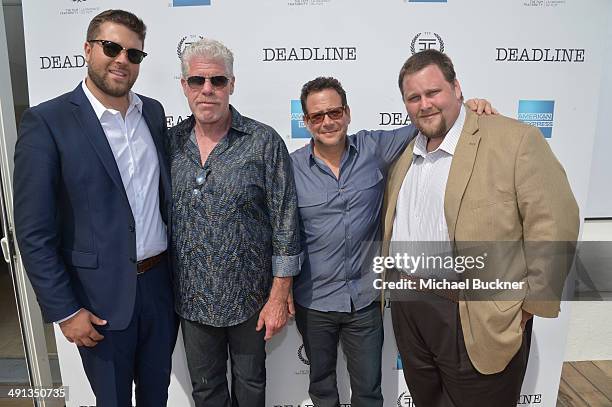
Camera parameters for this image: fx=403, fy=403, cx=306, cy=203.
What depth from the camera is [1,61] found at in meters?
2.29

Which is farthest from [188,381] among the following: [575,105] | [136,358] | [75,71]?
[575,105]

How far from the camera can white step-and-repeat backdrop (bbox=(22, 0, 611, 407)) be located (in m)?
2.20

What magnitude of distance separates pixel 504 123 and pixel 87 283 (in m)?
1.78

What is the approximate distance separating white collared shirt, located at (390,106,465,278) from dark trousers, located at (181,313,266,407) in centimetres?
80

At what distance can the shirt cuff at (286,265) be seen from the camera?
1800 millimetres

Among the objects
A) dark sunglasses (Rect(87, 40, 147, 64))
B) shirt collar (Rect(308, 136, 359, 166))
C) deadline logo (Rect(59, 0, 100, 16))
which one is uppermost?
deadline logo (Rect(59, 0, 100, 16))

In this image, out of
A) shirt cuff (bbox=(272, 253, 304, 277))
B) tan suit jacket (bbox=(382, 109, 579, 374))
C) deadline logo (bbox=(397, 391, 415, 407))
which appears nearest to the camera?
tan suit jacket (bbox=(382, 109, 579, 374))

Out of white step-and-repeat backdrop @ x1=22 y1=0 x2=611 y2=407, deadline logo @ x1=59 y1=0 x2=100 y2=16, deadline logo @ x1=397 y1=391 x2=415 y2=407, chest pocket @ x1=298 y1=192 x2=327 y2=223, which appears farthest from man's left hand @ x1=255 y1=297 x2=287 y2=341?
deadline logo @ x1=59 y1=0 x2=100 y2=16

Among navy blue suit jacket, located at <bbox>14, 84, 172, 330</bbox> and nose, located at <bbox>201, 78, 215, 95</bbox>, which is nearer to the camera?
navy blue suit jacket, located at <bbox>14, 84, 172, 330</bbox>

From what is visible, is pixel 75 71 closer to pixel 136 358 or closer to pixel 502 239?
pixel 136 358

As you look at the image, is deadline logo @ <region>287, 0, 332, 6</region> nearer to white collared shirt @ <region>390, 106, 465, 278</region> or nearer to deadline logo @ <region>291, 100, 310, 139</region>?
deadline logo @ <region>291, 100, 310, 139</region>

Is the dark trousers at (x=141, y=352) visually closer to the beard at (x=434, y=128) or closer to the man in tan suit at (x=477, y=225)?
the man in tan suit at (x=477, y=225)

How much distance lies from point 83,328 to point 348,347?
3.95 feet

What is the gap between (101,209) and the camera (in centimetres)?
158
